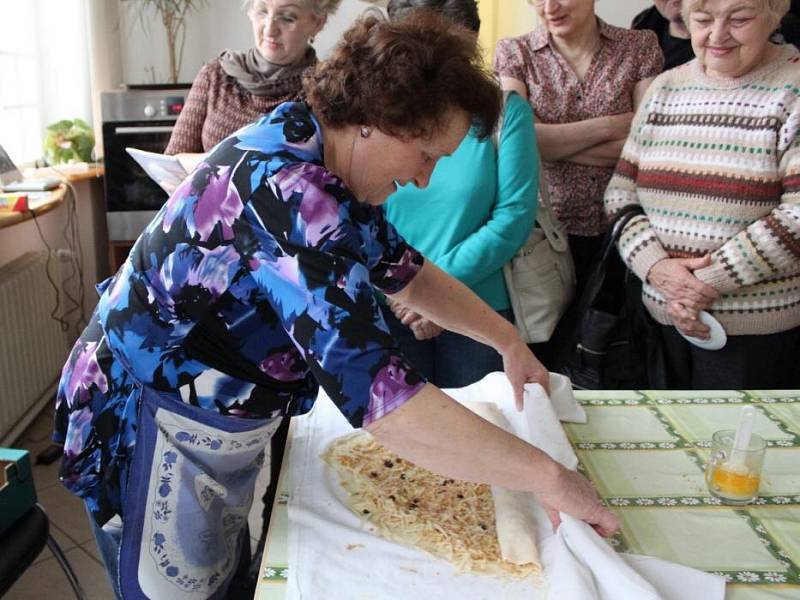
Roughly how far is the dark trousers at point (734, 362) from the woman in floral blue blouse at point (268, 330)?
0.85 meters

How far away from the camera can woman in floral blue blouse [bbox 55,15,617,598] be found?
84cm

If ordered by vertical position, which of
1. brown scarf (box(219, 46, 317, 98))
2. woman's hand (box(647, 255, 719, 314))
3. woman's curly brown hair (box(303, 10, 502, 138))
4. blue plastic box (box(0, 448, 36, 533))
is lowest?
blue plastic box (box(0, 448, 36, 533))

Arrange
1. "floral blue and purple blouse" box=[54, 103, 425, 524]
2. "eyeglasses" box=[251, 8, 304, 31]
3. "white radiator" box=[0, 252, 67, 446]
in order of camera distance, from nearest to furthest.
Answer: "floral blue and purple blouse" box=[54, 103, 425, 524] < "eyeglasses" box=[251, 8, 304, 31] < "white radiator" box=[0, 252, 67, 446]

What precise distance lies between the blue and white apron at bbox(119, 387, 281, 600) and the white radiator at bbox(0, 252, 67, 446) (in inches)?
64.2

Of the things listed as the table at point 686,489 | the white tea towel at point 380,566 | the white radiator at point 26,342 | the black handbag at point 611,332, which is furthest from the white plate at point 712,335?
the white radiator at point 26,342

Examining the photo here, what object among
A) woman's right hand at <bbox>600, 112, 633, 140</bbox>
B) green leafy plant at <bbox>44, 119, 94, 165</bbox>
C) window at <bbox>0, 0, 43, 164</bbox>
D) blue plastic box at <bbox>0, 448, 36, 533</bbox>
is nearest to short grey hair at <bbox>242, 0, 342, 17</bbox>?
woman's right hand at <bbox>600, 112, 633, 140</bbox>

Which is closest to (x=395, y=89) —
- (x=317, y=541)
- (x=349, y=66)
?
(x=349, y=66)

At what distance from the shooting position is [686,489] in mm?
1150

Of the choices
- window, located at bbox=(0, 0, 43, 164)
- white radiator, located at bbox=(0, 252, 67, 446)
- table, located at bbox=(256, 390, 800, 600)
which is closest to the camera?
table, located at bbox=(256, 390, 800, 600)

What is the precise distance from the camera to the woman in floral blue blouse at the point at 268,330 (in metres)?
0.84

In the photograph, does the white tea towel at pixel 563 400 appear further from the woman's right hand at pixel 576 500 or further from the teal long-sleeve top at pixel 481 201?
the teal long-sleeve top at pixel 481 201

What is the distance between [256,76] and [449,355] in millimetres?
889

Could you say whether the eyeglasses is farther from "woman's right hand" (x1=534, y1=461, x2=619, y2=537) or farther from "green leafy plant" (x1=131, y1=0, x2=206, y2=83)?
"green leafy plant" (x1=131, y1=0, x2=206, y2=83)

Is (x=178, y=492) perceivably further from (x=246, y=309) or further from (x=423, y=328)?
(x=423, y=328)
